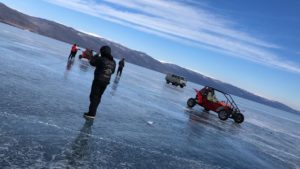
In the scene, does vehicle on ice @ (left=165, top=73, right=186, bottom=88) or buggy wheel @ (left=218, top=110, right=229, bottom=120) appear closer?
buggy wheel @ (left=218, top=110, right=229, bottom=120)

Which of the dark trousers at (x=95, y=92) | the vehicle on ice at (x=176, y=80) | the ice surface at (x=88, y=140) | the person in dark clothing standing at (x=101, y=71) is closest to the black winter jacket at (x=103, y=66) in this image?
the person in dark clothing standing at (x=101, y=71)

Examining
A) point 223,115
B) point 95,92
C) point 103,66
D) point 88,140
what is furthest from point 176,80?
point 88,140

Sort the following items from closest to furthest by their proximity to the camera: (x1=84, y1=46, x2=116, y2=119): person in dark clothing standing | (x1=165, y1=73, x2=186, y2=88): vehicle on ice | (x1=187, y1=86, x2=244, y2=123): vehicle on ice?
(x1=84, y1=46, x2=116, y2=119): person in dark clothing standing → (x1=187, y1=86, x2=244, y2=123): vehicle on ice → (x1=165, y1=73, x2=186, y2=88): vehicle on ice

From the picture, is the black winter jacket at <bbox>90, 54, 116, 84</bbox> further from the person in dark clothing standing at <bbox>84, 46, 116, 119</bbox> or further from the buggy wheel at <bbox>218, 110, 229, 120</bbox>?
the buggy wheel at <bbox>218, 110, 229, 120</bbox>

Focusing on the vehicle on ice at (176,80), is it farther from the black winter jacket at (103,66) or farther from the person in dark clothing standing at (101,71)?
the black winter jacket at (103,66)

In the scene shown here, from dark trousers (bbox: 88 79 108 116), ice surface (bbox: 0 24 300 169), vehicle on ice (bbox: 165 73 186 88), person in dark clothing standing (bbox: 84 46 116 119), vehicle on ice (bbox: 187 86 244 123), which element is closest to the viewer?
ice surface (bbox: 0 24 300 169)

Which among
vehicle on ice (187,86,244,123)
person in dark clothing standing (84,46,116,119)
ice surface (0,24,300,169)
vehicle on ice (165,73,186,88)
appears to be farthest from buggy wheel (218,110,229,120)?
vehicle on ice (165,73,186,88)

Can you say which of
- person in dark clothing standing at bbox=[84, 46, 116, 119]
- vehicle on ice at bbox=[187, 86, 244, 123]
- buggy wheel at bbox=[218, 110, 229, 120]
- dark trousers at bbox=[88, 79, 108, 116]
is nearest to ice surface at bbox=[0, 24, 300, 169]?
dark trousers at bbox=[88, 79, 108, 116]

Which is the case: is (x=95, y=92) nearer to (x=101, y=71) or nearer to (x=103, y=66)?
(x=101, y=71)

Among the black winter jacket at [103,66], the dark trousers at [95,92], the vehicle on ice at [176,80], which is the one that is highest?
the black winter jacket at [103,66]

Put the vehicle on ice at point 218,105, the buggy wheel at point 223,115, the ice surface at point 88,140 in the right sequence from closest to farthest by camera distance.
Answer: the ice surface at point 88,140
the buggy wheel at point 223,115
the vehicle on ice at point 218,105

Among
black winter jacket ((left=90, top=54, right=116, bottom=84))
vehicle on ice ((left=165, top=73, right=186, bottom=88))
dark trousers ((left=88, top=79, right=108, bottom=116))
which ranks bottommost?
vehicle on ice ((left=165, top=73, right=186, bottom=88))

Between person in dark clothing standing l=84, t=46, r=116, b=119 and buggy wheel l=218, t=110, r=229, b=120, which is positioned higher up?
person in dark clothing standing l=84, t=46, r=116, b=119

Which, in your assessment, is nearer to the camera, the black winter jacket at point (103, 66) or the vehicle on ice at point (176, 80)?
the black winter jacket at point (103, 66)
